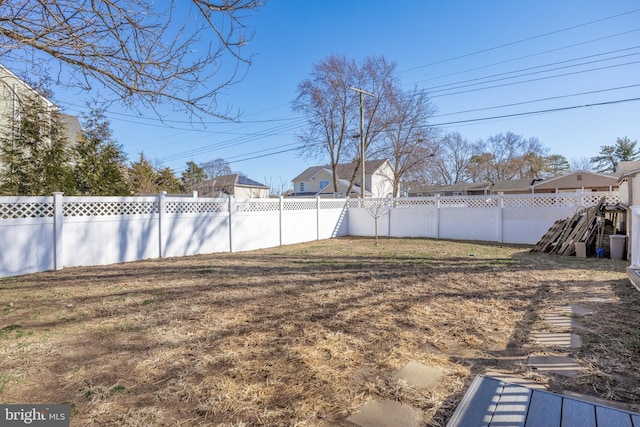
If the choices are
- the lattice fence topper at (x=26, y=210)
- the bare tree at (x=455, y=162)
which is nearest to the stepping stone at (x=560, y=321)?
the lattice fence topper at (x=26, y=210)

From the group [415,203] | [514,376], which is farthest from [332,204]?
[514,376]

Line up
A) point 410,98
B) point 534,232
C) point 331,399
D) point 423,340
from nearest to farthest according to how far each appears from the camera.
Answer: point 331,399 < point 423,340 < point 534,232 < point 410,98

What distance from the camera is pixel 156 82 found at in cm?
311

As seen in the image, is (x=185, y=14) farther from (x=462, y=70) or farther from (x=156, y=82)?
(x=462, y=70)

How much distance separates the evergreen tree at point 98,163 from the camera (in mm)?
9242

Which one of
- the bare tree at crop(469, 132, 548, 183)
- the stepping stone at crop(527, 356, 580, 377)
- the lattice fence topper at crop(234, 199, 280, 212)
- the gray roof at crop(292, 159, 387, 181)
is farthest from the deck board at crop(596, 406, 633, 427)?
the bare tree at crop(469, 132, 548, 183)

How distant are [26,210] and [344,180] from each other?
85.8 ft

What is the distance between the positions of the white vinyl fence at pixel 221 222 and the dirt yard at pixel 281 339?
26.9 inches

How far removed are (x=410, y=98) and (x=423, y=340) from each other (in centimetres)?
1942

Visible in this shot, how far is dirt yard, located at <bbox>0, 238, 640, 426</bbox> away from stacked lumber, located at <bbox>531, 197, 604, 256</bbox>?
91.5 inches

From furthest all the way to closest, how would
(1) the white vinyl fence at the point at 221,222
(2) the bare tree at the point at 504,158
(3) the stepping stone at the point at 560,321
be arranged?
(2) the bare tree at the point at 504,158, (1) the white vinyl fence at the point at 221,222, (3) the stepping stone at the point at 560,321

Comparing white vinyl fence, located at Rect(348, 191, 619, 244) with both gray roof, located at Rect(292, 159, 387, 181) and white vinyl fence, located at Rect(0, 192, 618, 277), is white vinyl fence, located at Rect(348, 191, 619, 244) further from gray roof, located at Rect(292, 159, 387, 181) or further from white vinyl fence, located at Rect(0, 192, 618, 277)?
gray roof, located at Rect(292, 159, 387, 181)

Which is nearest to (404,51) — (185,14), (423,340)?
(185,14)

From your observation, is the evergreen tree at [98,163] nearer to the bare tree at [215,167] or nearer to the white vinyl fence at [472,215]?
the white vinyl fence at [472,215]
